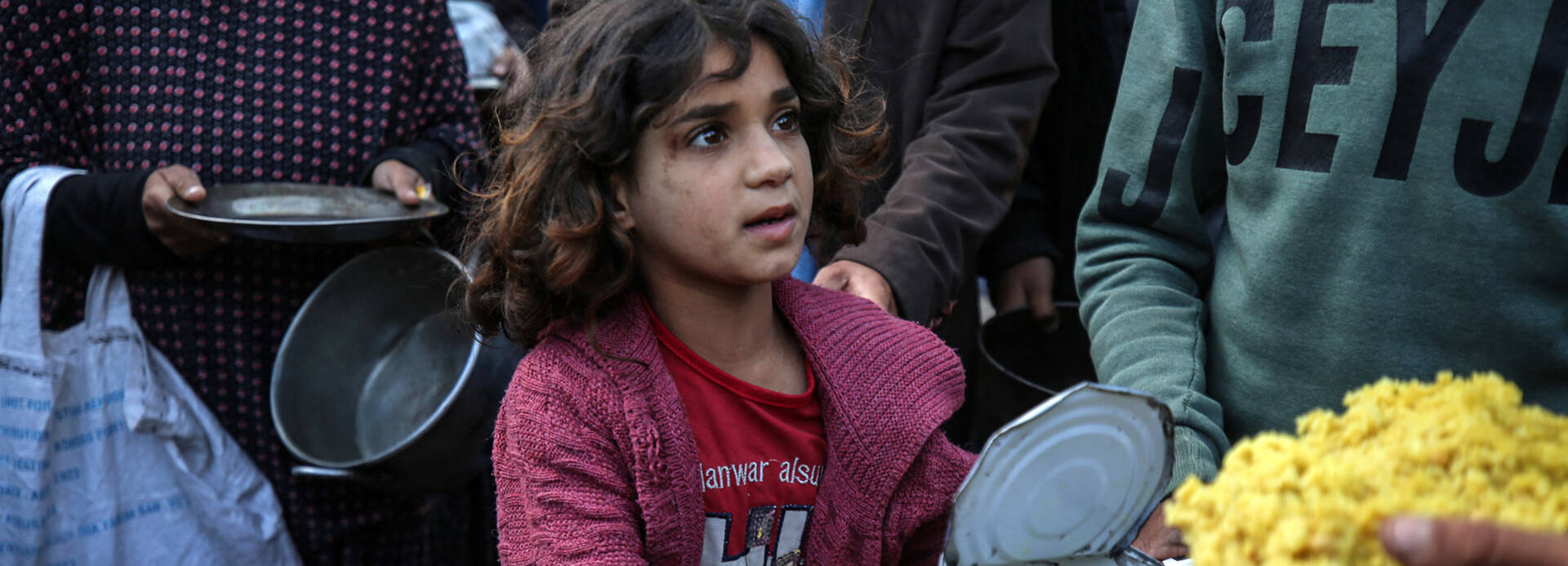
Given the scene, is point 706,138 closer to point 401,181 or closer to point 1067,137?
point 401,181

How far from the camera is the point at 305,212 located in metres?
2.38

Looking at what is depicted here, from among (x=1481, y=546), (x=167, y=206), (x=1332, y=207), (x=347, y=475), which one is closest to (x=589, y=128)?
(x=1332, y=207)

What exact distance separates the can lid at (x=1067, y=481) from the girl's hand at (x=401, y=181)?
175cm

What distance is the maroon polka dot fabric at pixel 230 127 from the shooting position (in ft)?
7.85

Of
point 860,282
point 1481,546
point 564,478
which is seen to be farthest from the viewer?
point 860,282

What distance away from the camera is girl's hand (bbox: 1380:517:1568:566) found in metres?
0.66

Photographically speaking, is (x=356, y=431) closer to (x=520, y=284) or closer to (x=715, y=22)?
(x=520, y=284)

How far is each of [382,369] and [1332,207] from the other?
1969 mm

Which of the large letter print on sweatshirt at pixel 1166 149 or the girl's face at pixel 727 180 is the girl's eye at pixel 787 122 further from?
the large letter print on sweatshirt at pixel 1166 149

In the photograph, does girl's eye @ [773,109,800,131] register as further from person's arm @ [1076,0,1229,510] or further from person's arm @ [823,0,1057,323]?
person's arm @ [823,0,1057,323]

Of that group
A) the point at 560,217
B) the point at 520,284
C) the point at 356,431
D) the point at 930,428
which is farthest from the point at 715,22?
the point at 356,431

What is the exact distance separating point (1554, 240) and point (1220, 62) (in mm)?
457

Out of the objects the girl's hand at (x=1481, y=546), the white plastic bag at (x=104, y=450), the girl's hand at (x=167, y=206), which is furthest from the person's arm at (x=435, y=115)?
the girl's hand at (x=1481, y=546)

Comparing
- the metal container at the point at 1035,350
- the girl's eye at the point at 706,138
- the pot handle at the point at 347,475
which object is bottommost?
the metal container at the point at 1035,350
